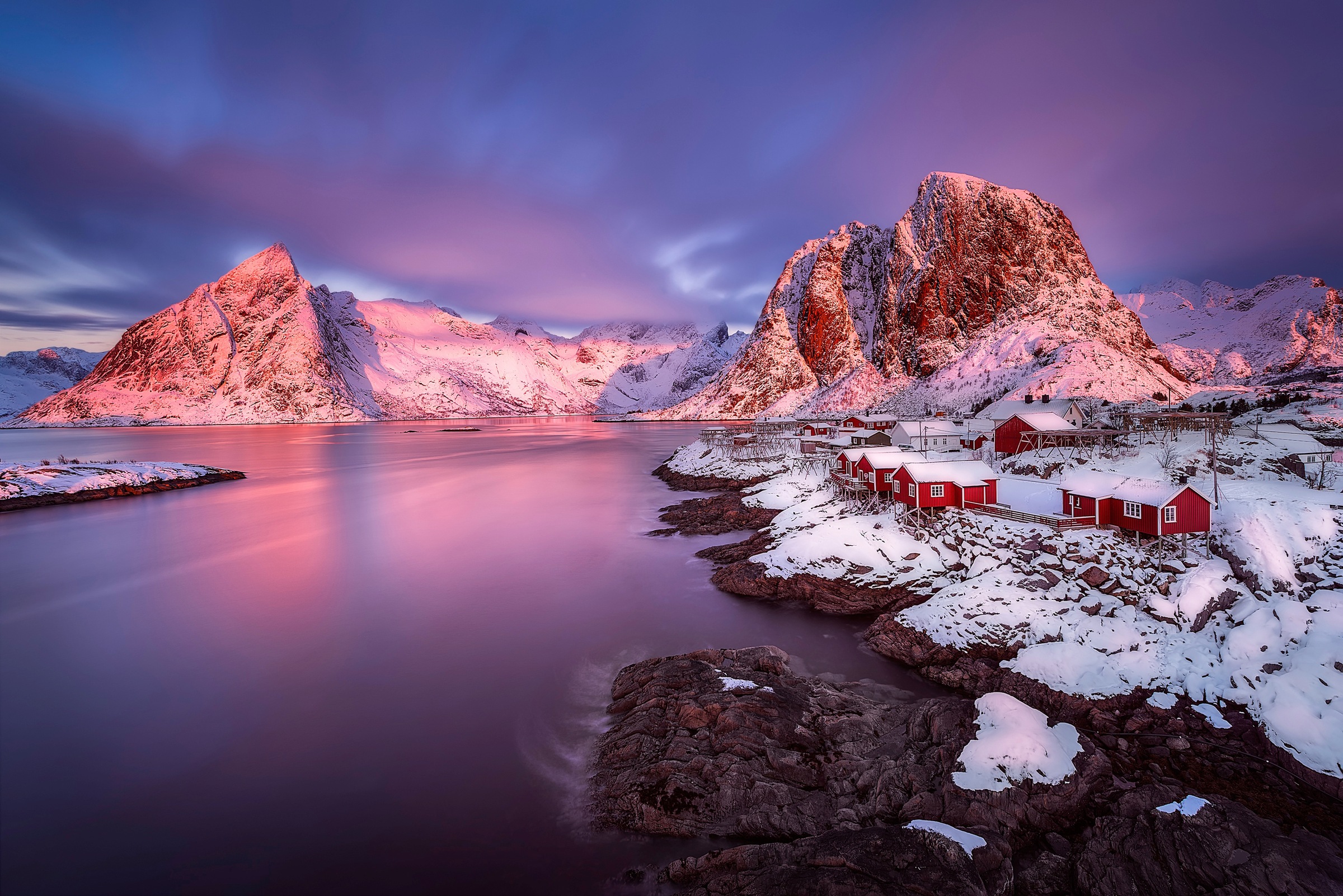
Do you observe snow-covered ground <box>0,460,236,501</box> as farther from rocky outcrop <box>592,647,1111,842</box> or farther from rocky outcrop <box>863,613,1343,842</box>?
rocky outcrop <box>863,613,1343,842</box>

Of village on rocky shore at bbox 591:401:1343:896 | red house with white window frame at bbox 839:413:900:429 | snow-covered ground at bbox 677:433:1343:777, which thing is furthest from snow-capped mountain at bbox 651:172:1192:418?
village on rocky shore at bbox 591:401:1343:896

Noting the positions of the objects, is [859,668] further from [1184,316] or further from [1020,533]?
[1184,316]

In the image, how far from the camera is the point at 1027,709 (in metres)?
11.5

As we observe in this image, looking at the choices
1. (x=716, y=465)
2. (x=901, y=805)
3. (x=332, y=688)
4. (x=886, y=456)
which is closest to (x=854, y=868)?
(x=901, y=805)

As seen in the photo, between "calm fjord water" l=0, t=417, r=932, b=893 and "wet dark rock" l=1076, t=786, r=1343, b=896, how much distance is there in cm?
A: 611

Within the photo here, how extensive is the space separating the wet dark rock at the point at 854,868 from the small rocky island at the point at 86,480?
211 feet

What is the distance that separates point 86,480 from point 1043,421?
83.0 m

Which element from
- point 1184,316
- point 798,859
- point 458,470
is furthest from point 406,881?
point 1184,316

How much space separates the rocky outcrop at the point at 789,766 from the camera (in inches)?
378

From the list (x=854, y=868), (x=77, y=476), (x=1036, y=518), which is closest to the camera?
(x=854, y=868)

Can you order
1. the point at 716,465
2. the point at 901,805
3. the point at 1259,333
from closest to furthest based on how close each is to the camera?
the point at 901,805 → the point at 716,465 → the point at 1259,333

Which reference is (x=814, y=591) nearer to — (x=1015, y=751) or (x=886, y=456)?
(x=886, y=456)

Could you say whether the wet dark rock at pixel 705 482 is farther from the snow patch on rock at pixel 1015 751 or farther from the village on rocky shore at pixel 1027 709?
the snow patch on rock at pixel 1015 751

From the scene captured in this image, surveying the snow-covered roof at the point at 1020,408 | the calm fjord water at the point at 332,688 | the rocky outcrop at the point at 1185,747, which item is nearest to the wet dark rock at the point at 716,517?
the calm fjord water at the point at 332,688
